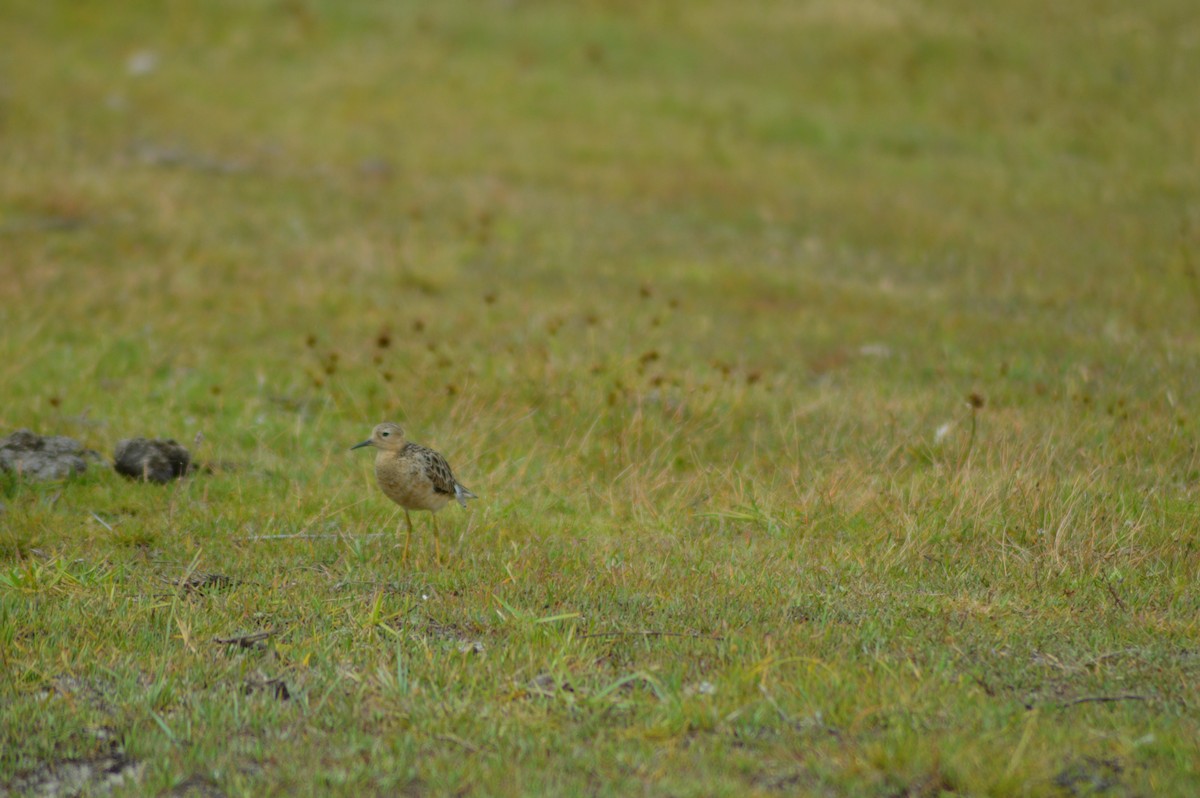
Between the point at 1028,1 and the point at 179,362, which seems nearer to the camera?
the point at 179,362

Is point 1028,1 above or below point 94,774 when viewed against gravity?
Result: above

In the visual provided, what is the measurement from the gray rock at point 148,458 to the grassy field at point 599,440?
0.41 feet

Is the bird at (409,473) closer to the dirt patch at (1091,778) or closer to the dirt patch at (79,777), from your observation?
the dirt patch at (79,777)

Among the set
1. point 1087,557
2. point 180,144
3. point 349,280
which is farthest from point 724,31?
point 1087,557

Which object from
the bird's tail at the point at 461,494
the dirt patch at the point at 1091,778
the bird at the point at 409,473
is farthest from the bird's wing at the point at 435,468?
the dirt patch at the point at 1091,778

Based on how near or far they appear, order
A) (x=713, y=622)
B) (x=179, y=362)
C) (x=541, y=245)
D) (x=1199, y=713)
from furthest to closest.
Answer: (x=541, y=245) < (x=179, y=362) < (x=713, y=622) < (x=1199, y=713)

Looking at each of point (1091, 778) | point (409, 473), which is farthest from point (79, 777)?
point (1091, 778)

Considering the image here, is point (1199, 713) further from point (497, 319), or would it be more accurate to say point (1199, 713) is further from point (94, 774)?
point (497, 319)

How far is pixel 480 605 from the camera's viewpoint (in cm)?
625

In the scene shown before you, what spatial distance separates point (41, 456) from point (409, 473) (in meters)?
2.90

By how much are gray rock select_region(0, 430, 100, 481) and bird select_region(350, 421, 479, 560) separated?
2390 millimetres

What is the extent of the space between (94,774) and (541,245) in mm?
11627

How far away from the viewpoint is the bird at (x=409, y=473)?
266 inches

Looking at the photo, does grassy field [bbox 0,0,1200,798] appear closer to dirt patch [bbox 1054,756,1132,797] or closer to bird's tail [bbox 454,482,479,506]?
dirt patch [bbox 1054,756,1132,797]
